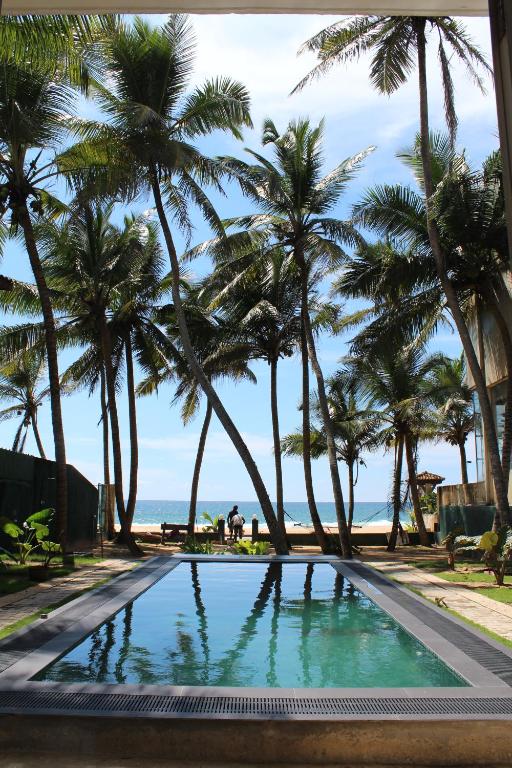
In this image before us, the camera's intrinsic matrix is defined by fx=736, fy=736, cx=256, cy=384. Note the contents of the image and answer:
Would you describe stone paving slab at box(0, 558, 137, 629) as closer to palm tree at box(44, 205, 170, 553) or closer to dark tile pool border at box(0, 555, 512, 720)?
dark tile pool border at box(0, 555, 512, 720)

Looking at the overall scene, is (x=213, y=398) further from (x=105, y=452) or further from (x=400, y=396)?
(x=105, y=452)

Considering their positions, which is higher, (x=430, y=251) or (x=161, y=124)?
(x=161, y=124)

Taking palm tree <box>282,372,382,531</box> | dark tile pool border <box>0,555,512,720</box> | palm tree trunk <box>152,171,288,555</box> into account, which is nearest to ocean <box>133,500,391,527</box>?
palm tree <box>282,372,382,531</box>

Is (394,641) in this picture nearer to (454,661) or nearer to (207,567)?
(454,661)

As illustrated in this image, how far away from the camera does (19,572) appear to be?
38.4 feet

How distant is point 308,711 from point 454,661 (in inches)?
80.6

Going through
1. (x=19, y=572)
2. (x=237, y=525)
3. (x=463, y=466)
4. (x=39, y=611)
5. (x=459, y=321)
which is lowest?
(x=39, y=611)

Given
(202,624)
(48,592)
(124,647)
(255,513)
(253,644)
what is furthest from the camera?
(255,513)

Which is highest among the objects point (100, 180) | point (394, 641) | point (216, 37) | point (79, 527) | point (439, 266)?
point (100, 180)

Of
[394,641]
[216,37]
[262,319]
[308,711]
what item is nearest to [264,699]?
[308,711]

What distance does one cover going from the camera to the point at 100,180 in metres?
15.6

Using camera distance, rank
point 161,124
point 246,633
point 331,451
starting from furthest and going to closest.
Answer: point 331,451
point 161,124
point 246,633

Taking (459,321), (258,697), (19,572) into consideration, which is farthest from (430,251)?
(258,697)

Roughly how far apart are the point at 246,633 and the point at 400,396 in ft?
58.3
